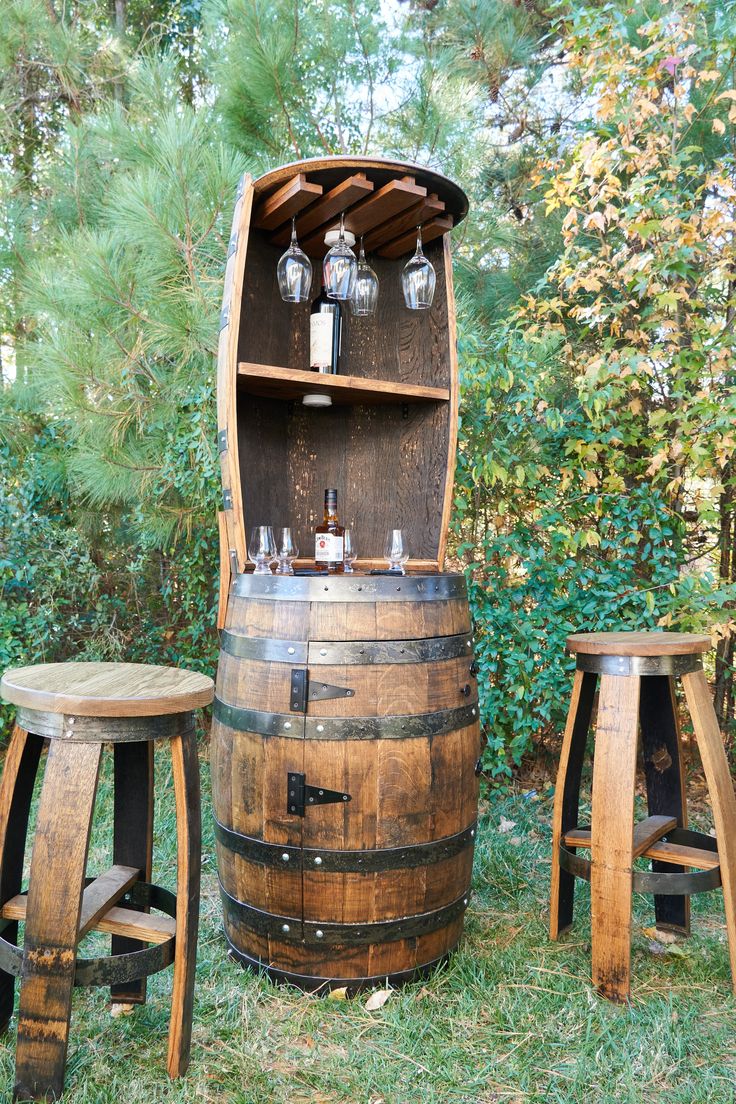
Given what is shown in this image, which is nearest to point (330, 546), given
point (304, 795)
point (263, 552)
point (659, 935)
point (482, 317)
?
point (263, 552)

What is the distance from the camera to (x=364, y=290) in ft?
7.76

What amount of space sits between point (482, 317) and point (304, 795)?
8.17 feet

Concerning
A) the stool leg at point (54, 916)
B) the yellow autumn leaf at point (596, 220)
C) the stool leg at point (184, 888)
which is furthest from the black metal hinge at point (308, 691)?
the yellow autumn leaf at point (596, 220)

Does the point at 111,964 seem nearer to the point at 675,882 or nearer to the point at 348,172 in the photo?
the point at 675,882

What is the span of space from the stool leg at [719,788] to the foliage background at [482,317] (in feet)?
3.06

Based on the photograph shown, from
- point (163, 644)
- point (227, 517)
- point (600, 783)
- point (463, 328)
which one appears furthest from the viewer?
point (163, 644)

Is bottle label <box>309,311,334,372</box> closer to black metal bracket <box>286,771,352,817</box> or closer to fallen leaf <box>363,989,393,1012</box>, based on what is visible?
black metal bracket <box>286,771,352,817</box>

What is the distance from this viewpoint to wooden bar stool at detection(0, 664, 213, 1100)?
140cm

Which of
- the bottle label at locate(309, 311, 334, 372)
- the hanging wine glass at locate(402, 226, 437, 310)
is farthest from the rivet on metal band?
the hanging wine glass at locate(402, 226, 437, 310)

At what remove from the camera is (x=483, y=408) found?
316cm

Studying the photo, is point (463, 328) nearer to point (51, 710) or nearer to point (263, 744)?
point (263, 744)

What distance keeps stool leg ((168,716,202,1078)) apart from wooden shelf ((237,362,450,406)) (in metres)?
0.97

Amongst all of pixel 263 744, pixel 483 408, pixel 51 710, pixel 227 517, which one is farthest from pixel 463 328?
pixel 51 710

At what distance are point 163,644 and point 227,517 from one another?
205 centimetres
